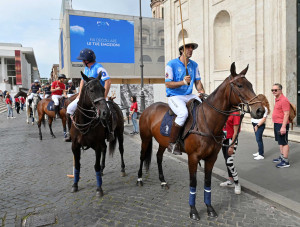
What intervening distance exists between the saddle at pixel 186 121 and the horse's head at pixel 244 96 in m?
0.69

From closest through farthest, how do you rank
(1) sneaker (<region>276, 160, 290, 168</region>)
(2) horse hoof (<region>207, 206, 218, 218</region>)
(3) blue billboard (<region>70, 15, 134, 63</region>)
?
(2) horse hoof (<region>207, 206, 218, 218</region>)
(1) sneaker (<region>276, 160, 290, 168</region>)
(3) blue billboard (<region>70, 15, 134, 63</region>)

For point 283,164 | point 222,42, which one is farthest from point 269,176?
point 222,42

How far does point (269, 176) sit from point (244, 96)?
3.08 meters

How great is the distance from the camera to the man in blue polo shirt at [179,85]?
399 cm

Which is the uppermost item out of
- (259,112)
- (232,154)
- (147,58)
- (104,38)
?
(104,38)

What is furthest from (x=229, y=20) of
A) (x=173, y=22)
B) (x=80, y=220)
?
(x=80, y=220)

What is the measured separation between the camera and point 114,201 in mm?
4371

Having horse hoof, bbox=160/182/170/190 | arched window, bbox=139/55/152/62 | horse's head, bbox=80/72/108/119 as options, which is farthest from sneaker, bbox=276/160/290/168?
arched window, bbox=139/55/152/62

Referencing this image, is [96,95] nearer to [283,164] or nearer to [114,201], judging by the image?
[114,201]

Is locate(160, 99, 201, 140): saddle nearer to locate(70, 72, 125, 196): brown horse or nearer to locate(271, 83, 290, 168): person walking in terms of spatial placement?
locate(70, 72, 125, 196): brown horse

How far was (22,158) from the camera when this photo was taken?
24.7ft

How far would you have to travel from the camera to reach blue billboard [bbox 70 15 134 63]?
37969 mm

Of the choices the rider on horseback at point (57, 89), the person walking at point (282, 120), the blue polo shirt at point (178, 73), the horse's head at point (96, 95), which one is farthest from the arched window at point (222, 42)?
the horse's head at point (96, 95)

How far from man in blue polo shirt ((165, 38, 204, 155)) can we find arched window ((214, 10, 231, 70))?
947cm
